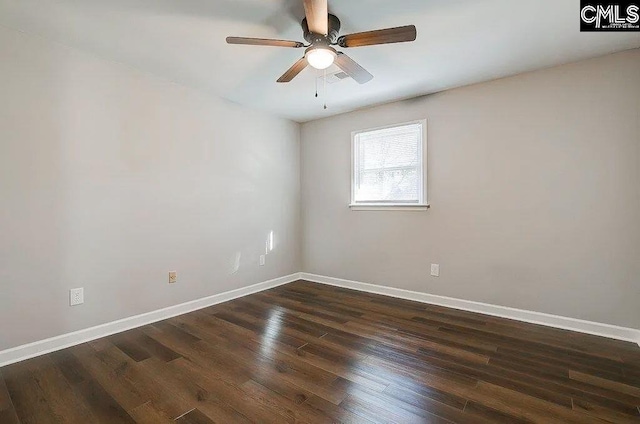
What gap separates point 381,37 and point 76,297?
299cm

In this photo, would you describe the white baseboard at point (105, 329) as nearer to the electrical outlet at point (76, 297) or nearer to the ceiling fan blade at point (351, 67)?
the electrical outlet at point (76, 297)

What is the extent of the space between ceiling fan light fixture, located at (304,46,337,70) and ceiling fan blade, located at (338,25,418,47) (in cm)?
10

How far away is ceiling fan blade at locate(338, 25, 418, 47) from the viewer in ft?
5.67

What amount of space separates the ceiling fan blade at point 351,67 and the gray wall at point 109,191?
1799mm

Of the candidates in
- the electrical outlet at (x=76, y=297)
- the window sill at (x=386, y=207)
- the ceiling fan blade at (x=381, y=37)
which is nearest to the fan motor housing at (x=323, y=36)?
the ceiling fan blade at (x=381, y=37)

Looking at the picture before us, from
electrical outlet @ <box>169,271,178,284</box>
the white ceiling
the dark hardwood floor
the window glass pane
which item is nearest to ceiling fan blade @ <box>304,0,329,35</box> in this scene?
the white ceiling

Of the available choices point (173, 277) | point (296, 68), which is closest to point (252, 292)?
point (173, 277)

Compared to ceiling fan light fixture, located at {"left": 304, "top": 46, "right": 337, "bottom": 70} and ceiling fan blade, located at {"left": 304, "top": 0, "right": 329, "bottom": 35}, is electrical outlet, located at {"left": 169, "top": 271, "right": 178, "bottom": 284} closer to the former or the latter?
ceiling fan light fixture, located at {"left": 304, "top": 46, "right": 337, "bottom": 70}

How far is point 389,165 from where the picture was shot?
3.73 meters

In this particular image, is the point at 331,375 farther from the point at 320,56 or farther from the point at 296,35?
the point at 296,35

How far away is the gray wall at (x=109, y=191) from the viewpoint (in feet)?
7.01

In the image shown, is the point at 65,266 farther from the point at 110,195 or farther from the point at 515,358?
the point at 515,358

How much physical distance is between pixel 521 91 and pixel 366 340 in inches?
107

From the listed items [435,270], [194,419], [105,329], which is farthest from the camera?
[435,270]
